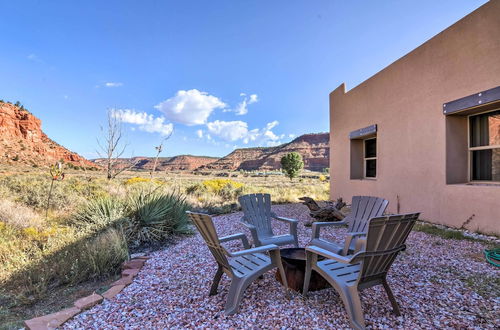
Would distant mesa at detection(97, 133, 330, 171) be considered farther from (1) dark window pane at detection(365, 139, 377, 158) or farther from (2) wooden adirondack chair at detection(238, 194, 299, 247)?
(2) wooden adirondack chair at detection(238, 194, 299, 247)

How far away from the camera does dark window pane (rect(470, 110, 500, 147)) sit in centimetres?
471

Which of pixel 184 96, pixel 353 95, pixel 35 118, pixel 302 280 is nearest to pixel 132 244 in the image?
pixel 302 280

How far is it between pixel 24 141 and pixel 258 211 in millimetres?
37711

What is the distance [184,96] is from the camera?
19406 mm

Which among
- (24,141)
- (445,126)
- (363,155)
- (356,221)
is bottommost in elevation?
(356,221)

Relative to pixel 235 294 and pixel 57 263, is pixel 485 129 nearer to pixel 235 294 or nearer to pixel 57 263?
pixel 235 294

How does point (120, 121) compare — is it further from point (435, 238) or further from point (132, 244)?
point (435, 238)

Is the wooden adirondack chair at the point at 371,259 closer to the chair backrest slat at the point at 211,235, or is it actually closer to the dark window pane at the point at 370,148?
the chair backrest slat at the point at 211,235

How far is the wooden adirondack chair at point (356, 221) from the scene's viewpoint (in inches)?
116

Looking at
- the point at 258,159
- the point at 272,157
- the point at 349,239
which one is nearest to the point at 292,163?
the point at 349,239

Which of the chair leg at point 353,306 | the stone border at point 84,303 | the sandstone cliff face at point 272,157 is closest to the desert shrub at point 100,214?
the stone border at point 84,303

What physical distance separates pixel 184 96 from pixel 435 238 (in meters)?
18.3

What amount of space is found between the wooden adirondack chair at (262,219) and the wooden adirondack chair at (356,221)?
0.33 metres

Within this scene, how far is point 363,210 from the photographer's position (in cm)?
342
